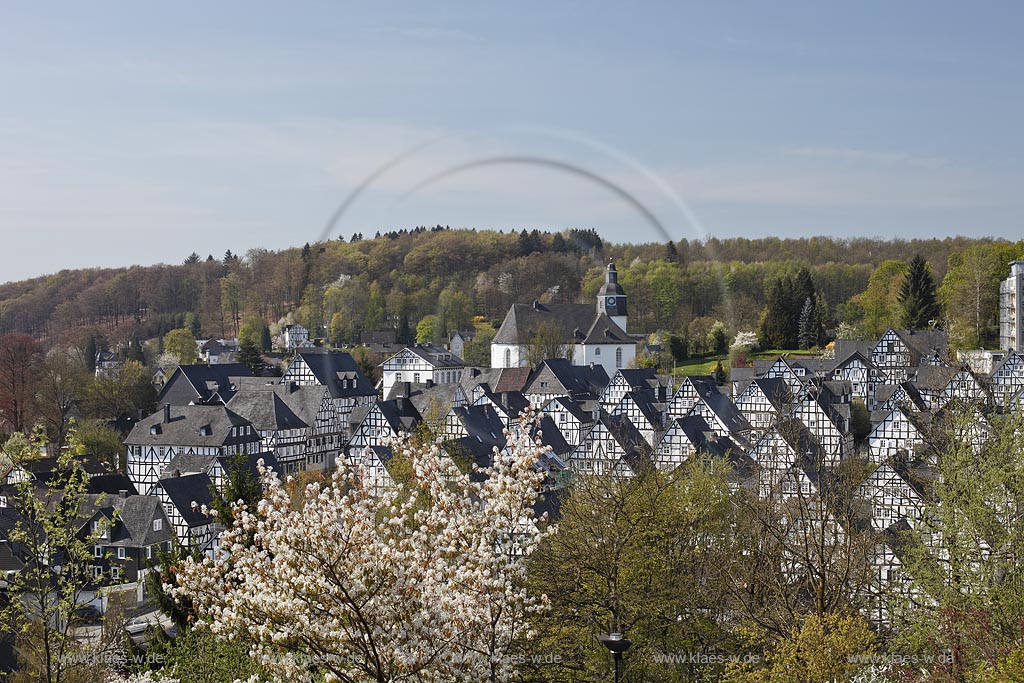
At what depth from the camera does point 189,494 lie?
118 feet

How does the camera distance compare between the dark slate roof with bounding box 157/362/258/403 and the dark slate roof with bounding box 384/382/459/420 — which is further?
the dark slate roof with bounding box 157/362/258/403

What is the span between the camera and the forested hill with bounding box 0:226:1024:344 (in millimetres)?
77688

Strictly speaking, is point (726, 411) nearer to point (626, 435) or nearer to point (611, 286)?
point (626, 435)

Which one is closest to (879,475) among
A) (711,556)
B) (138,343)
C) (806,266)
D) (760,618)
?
(711,556)

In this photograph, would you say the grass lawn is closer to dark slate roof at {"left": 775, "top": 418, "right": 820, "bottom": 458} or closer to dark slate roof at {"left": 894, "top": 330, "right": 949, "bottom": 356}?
dark slate roof at {"left": 894, "top": 330, "right": 949, "bottom": 356}

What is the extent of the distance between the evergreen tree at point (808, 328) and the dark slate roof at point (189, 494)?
44.9 m

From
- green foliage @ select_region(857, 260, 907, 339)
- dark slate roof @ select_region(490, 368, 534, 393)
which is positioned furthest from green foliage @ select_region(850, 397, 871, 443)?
green foliage @ select_region(857, 260, 907, 339)

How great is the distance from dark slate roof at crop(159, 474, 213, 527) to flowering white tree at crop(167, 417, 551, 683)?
24837 mm

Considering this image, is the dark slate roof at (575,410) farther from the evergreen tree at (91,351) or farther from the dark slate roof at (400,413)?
the evergreen tree at (91,351)

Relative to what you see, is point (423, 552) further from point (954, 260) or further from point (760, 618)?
→ point (954, 260)

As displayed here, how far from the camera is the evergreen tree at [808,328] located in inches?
2768

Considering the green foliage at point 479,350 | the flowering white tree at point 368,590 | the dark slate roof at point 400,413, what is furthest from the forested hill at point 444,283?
the flowering white tree at point 368,590

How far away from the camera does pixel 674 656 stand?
1803cm

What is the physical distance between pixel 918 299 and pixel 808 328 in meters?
7.10
